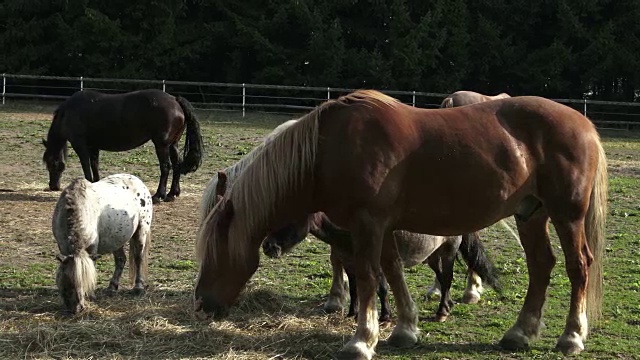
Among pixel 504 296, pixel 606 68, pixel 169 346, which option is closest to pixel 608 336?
pixel 504 296

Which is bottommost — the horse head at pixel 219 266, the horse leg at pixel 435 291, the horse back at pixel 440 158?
the horse leg at pixel 435 291

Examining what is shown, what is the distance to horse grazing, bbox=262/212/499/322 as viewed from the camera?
5.27m

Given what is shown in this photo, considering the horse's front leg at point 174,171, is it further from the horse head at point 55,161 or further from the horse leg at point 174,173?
the horse head at point 55,161

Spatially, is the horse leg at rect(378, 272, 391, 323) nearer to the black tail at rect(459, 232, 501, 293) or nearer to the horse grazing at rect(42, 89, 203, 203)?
the black tail at rect(459, 232, 501, 293)

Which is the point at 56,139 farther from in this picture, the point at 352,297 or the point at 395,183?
the point at 395,183

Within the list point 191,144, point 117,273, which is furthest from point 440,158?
point 191,144

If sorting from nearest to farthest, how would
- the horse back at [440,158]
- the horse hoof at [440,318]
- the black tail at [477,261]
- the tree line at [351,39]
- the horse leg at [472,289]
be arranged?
the horse back at [440,158], the horse hoof at [440,318], the black tail at [477,261], the horse leg at [472,289], the tree line at [351,39]

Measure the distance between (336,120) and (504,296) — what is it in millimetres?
2672

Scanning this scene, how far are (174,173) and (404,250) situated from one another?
625 cm

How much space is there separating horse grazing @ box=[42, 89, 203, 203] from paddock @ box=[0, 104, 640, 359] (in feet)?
3.42

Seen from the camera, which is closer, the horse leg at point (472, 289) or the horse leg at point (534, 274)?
the horse leg at point (534, 274)

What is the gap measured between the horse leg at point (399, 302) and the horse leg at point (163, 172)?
6.22 m

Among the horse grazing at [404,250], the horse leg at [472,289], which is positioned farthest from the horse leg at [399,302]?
the horse leg at [472,289]

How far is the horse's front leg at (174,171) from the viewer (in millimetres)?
11163
